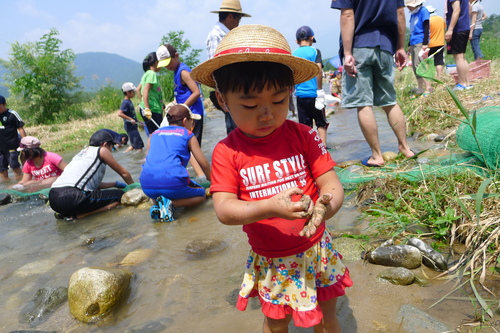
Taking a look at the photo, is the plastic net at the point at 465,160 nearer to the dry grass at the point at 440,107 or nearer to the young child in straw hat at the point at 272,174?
the young child in straw hat at the point at 272,174

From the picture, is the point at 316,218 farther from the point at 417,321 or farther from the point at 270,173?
the point at 417,321

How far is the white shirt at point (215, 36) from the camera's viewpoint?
13.7ft

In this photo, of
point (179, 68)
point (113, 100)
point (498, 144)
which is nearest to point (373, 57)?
point (498, 144)

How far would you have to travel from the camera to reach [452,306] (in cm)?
163

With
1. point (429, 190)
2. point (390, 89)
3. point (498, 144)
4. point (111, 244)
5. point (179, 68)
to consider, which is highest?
point (179, 68)

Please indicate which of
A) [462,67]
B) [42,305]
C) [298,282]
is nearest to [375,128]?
[298,282]

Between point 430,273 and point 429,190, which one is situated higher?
point 429,190

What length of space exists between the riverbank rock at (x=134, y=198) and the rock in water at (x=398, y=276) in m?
3.18

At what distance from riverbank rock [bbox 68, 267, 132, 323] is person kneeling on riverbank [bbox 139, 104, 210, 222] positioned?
1371mm

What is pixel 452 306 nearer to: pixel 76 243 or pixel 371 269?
pixel 371 269

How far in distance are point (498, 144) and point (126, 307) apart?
274 cm

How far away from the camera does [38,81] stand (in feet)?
53.3

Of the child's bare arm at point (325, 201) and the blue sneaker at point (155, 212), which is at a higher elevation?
the child's bare arm at point (325, 201)

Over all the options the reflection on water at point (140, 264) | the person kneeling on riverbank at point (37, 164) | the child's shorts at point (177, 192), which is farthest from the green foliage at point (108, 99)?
the child's shorts at point (177, 192)
